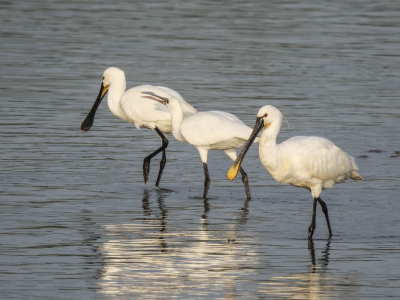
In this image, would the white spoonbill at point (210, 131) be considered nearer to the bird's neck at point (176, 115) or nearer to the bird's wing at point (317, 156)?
the bird's neck at point (176, 115)

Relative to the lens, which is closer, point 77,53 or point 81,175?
point 81,175

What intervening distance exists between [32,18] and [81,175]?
1827cm

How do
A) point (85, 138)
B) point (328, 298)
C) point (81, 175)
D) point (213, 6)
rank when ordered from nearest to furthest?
point (328, 298) → point (81, 175) → point (85, 138) → point (213, 6)

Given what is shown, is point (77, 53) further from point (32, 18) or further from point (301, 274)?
point (301, 274)

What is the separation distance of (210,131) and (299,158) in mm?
2105

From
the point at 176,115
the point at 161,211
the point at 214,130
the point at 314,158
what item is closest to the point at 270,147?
the point at 314,158

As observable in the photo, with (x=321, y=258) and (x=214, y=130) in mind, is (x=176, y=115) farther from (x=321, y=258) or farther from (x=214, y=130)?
(x=321, y=258)

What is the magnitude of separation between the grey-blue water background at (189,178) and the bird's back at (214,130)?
56 cm

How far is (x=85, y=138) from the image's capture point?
13914 millimetres

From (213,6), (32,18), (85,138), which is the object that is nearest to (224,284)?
(85,138)

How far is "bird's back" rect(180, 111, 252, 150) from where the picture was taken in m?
10.9

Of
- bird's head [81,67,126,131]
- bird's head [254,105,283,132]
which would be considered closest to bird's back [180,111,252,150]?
bird's head [254,105,283,132]

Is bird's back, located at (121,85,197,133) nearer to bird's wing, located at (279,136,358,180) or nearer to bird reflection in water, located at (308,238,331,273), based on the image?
bird's wing, located at (279,136,358,180)

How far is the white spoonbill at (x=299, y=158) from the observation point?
898cm
